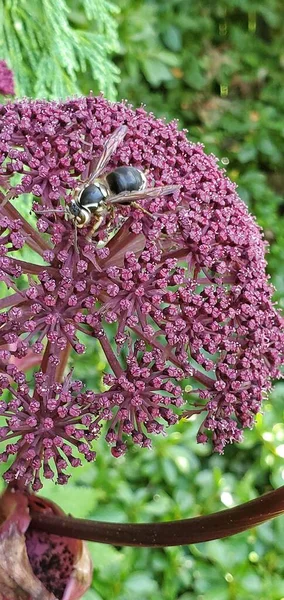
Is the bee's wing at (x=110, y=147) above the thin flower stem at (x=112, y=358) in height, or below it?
above

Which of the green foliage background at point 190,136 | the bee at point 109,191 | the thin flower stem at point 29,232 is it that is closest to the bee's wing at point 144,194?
the bee at point 109,191

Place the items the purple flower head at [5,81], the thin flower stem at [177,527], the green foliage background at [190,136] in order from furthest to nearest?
the green foliage background at [190,136]
the purple flower head at [5,81]
the thin flower stem at [177,527]

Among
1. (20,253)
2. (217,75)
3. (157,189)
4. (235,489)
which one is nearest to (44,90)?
(20,253)

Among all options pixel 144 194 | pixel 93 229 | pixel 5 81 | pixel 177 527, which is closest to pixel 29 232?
pixel 93 229

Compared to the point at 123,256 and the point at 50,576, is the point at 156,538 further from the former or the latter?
the point at 123,256

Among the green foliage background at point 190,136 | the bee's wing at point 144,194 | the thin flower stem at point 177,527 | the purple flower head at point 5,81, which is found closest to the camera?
the thin flower stem at point 177,527

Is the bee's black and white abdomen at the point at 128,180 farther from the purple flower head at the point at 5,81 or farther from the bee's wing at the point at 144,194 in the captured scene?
the purple flower head at the point at 5,81

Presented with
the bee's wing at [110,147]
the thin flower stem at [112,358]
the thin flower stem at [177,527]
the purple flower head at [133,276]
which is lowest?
the thin flower stem at [177,527]
